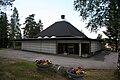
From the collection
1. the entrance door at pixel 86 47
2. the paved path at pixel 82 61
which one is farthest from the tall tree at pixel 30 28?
the paved path at pixel 82 61

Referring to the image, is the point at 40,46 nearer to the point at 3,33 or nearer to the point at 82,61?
the point at 82,61

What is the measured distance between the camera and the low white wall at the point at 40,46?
75.5 feet

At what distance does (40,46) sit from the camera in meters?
25.2

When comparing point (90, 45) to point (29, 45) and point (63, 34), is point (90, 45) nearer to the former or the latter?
point (63, 34)

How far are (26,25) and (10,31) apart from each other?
24.9 feet

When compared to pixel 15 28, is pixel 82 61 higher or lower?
lower

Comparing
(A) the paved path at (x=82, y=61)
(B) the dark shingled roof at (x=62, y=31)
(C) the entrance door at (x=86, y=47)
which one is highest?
(B) the dark shingled roof at (x=62, y=31)

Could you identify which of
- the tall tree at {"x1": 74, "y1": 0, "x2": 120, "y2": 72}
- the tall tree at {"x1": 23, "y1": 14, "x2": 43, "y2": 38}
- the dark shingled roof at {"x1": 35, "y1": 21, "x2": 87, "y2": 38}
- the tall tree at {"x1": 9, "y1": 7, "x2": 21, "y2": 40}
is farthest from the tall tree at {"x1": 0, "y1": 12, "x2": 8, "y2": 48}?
the tall tree at {"x1": 74, "y1": 0, "x2": 120, "y2": 72}

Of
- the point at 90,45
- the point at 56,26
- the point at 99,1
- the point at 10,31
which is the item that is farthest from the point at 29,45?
the point at 99,1

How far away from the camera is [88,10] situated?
1095cm

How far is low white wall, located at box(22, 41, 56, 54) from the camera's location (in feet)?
75.5

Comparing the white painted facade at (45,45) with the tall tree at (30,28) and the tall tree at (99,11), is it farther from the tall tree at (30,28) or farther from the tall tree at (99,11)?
the tall tree at (30,28)

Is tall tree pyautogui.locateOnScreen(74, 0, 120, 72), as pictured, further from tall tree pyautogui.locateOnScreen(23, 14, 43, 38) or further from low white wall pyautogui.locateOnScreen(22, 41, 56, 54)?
tall tree pyautogui.locateOnScreen(23, 14, 43, 38)

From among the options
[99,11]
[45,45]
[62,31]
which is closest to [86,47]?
[62,31]
